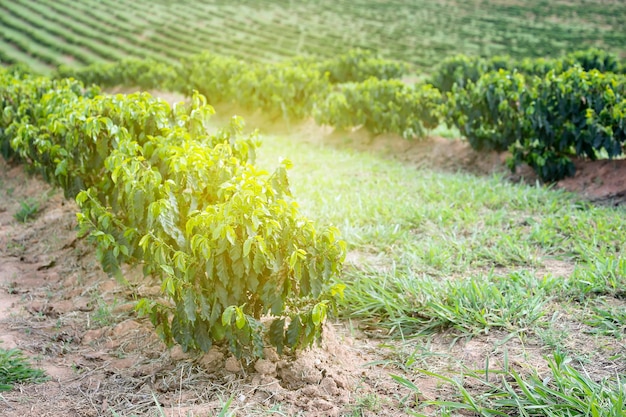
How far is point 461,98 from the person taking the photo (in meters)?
7.38

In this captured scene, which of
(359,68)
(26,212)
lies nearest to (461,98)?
(26,212)

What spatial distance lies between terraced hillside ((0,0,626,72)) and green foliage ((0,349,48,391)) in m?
15.7

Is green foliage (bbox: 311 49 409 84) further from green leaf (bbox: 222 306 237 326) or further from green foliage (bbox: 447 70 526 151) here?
green leaf (bbox: 222 306 237 326)

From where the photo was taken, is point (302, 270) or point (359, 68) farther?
point (359, 68)

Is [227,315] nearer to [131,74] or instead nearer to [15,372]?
[15,372]

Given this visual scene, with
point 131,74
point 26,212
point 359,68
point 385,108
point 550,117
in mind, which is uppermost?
point 550,117

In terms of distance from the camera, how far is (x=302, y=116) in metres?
10.5

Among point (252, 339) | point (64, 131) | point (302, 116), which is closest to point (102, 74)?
point (302, 116)

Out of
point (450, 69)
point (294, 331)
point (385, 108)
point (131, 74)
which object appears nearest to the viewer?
point (294, 331)

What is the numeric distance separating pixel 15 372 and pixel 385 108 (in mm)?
6444

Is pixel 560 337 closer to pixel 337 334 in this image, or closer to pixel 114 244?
pixel 337 334

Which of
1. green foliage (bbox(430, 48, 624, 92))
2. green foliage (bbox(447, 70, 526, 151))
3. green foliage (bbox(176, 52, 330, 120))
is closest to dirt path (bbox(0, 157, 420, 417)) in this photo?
green foliage (bbox(447, 70, 526, 151))

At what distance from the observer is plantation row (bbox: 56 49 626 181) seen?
242 inches

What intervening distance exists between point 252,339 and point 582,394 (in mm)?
1507
